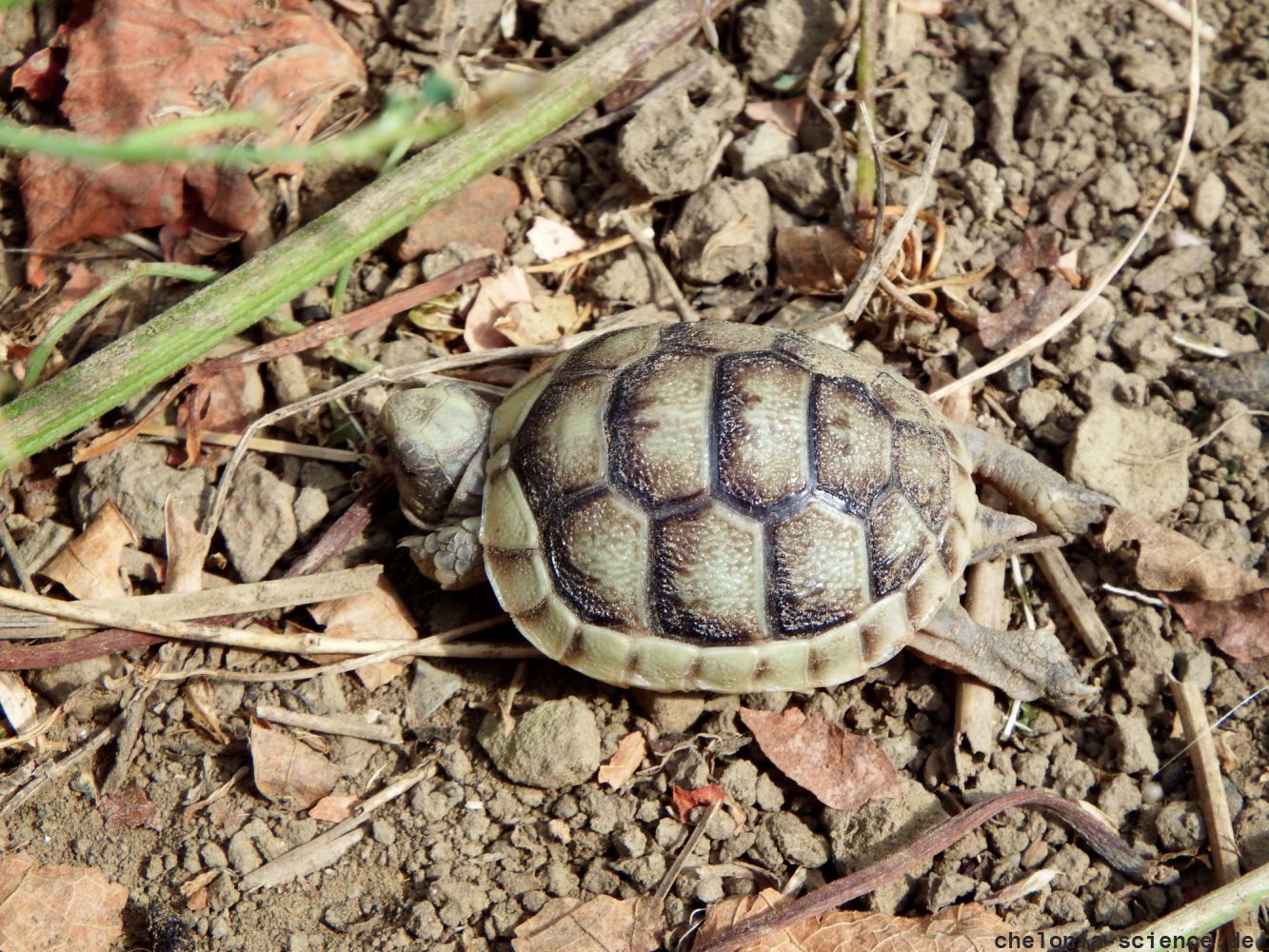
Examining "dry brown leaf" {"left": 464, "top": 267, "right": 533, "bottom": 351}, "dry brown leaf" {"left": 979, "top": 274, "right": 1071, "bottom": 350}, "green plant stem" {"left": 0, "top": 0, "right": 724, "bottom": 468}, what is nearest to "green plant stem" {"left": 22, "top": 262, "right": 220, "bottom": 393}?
"green plant stem" {"left": 0, "top": 0, "right": 724, "bottom": 468}

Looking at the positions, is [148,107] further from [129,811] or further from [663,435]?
[129,811]

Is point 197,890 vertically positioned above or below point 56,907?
above

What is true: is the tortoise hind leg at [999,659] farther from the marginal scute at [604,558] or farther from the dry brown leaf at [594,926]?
the dry brown leaf at [594,926]

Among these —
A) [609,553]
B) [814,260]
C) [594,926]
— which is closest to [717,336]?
[609,553]

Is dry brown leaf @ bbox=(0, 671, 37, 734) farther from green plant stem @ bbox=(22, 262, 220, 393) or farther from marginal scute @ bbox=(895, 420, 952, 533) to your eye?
marginal scute @ bbox=(895, 420, 952, 533)

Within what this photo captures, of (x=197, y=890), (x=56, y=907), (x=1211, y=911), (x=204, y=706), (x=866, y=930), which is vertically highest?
(x=1211, y=911)

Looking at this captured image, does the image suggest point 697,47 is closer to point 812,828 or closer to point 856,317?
point 856,317
